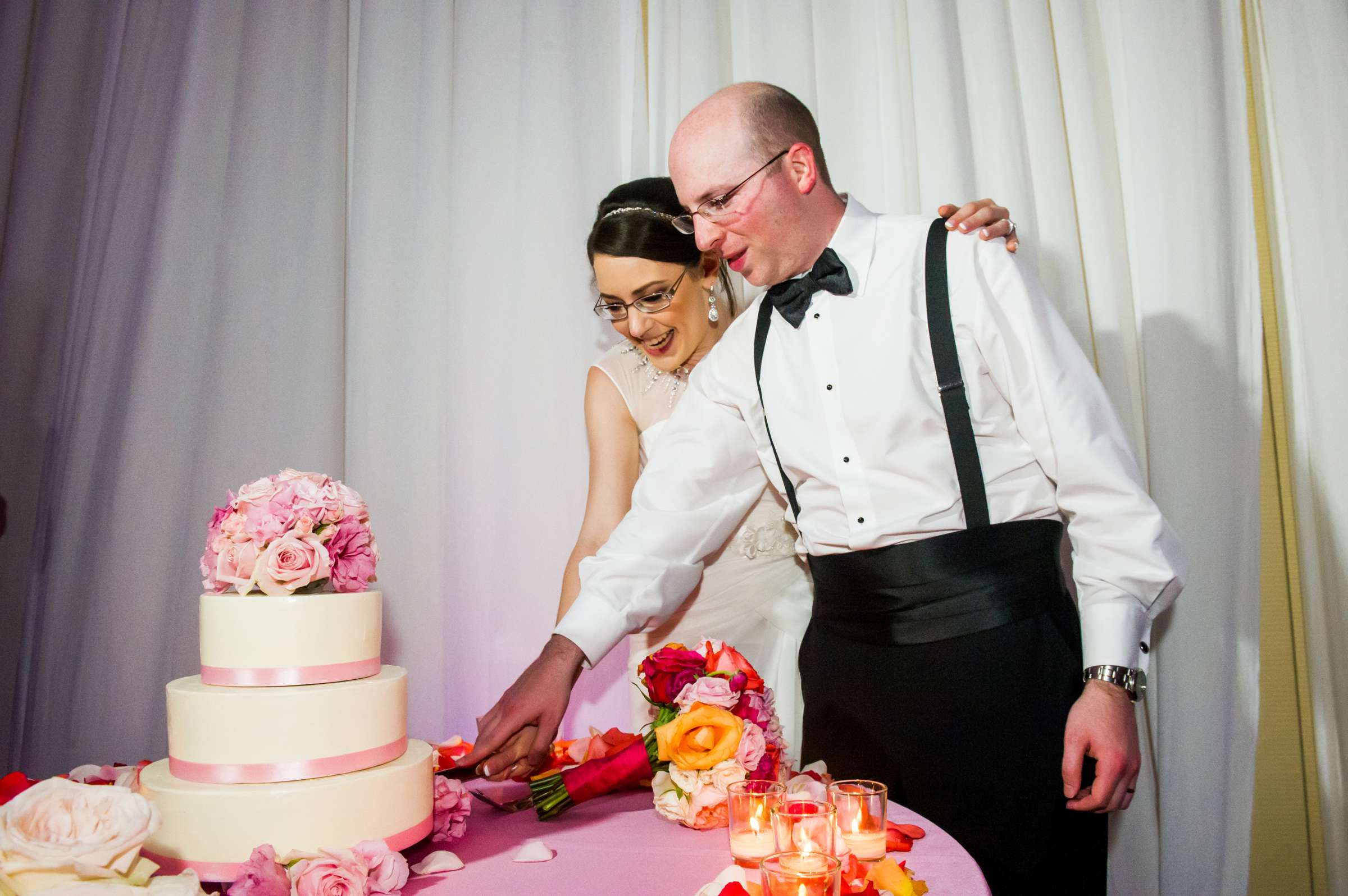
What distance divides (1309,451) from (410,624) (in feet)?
7.30

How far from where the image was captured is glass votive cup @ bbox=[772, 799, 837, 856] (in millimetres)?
1054

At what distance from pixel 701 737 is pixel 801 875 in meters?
0.39

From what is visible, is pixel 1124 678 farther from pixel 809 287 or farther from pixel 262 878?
pixel 262 878

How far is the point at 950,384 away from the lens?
1648 millimetres

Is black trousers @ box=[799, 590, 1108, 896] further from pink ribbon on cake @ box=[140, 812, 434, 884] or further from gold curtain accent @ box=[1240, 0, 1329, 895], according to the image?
pink ribbon on cake @ box=[140, 812, 434, 884]

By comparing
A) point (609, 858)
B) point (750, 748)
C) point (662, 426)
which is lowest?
point (609, 858)

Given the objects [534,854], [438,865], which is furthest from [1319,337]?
[438,865]

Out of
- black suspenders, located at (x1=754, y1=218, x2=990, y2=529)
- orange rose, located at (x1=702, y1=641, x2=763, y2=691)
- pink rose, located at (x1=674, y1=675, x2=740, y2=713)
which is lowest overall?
pink rose, located at (x1=674, y1=675, x2=740, y2=713)

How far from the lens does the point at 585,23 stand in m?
2.71

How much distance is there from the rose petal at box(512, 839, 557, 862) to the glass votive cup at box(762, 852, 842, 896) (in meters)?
0.35

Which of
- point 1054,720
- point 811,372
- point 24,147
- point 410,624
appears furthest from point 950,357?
point 24,147

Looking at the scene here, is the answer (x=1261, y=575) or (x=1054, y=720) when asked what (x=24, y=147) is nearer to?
(x=1054, y=720)

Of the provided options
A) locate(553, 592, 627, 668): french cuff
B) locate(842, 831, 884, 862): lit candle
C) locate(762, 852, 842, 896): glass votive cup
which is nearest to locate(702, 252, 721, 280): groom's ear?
locate(553, 592, 627, 668): french cuff

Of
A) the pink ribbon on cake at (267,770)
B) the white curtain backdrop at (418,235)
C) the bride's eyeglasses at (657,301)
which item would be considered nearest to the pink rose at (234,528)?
the pink ribbon on cake at (267,770)
